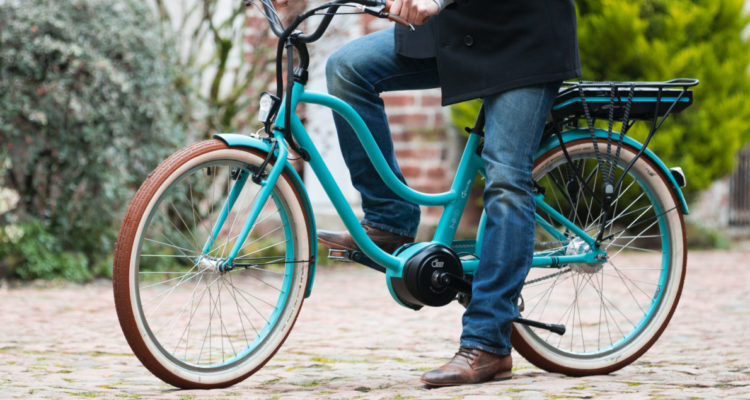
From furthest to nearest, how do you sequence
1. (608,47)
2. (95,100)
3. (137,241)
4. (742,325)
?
(608,47), (95,100), (742,325), (137,241)

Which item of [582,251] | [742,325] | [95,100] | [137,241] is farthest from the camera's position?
[95,100]

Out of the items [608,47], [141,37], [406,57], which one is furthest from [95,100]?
[608,47]

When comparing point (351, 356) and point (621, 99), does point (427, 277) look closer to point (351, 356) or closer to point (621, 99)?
point (351, 356)

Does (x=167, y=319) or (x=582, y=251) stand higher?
(x=582, y=251)

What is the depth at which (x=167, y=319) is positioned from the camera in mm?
5109

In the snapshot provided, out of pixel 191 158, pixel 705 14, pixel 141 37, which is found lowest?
pixel 191 158

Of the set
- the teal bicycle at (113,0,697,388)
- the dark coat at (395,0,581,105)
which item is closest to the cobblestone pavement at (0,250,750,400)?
the teal bicycle at (113,0,697,388)

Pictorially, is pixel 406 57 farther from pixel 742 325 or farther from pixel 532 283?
pixel 742 325

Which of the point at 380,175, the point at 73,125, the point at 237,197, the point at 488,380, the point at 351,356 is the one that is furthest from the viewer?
the point at 73,125

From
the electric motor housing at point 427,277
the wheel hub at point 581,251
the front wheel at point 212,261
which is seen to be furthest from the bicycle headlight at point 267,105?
the wheel hub at point 581,251

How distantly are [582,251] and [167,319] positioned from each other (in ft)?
7.30

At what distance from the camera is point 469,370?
11.1 ft

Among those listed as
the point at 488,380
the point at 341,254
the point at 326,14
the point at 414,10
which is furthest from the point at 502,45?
the point at 488,380

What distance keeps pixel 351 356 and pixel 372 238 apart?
64cm
